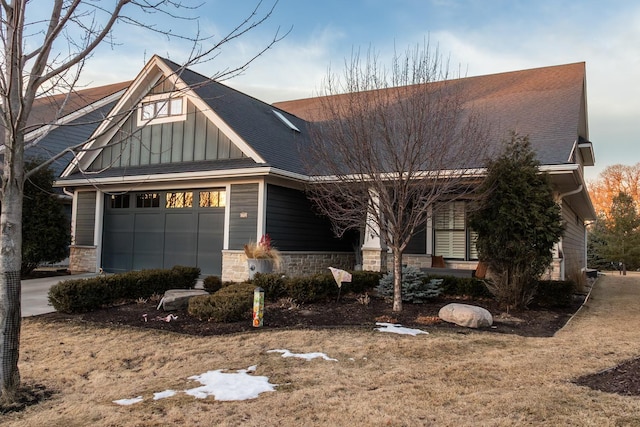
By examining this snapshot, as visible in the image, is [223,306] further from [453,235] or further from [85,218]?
[85,218]

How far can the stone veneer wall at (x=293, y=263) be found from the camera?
12086mm

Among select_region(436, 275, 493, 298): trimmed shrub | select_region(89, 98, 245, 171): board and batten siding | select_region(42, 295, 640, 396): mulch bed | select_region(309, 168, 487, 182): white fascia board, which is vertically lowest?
select_region(42, 295, 640, 396): mulch bed

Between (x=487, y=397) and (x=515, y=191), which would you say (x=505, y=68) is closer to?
(x=515, y=191)

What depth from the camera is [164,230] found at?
547 inches

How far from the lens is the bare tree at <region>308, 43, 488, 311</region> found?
25.7ft

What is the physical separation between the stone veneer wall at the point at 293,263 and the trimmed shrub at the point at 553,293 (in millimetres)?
5823

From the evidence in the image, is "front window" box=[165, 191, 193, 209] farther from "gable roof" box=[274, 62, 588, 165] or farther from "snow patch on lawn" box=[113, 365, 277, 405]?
"snow patch on lawn" box=[113, 365, 277, 405]

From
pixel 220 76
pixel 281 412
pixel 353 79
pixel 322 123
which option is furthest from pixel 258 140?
pixel 281 412

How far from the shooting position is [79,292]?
817 centimetres

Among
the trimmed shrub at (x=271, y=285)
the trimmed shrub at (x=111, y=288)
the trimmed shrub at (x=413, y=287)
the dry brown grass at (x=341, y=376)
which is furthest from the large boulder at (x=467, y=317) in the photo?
the trimmed shrub at (x=111, y=288)

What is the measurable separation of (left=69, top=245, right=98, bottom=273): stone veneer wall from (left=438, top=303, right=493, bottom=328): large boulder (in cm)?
1166

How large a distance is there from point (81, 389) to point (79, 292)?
402cm

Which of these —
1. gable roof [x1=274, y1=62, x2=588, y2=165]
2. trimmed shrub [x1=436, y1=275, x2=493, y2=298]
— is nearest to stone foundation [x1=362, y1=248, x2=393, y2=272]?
trimmed shrub [x1=436, y1=275, x2=493, y2=298]

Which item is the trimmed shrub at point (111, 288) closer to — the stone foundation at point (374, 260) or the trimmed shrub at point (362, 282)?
the trimmed shrub at point (362, 282)
